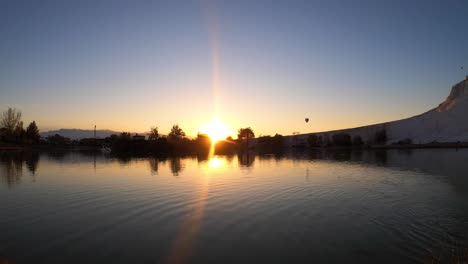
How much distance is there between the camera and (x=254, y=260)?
30.2 feet

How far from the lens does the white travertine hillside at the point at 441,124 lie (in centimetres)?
14312

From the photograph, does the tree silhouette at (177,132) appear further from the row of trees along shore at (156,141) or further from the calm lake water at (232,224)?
the calm lake water at (232,224)

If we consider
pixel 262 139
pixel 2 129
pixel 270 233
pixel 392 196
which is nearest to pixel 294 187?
pixel 392 196

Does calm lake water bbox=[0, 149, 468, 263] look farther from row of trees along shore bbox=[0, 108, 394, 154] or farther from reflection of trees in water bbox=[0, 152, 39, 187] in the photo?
row of trees along shore bbox=[0, 108, 394, 154]

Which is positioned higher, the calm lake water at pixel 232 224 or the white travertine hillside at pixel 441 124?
the white travertine hillside at pixel 441 124

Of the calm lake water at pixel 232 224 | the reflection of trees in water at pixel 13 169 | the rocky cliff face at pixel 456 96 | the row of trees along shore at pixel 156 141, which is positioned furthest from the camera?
the rocky cliff face at pixel 456 96

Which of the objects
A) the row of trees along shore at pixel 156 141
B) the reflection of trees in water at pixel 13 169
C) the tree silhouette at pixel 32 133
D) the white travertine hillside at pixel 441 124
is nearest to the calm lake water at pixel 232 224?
the reflection of trees in water at pixel 13 169

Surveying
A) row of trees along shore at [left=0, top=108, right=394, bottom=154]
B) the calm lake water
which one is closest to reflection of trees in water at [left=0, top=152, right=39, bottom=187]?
the calm lake water

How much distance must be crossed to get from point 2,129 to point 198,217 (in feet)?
457

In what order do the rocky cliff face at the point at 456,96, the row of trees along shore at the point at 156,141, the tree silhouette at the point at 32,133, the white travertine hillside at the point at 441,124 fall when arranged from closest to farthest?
the row of trees along shore at the point at 156,141
the tree silhouette at the point at 32,133
the white travertine hillside at the point at 441,124
the rocky cliff face at the point at 456,96

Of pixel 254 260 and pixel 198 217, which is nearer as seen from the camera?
pixel 254 260

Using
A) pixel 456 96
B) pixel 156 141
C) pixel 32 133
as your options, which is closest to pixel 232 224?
pixel 156 141

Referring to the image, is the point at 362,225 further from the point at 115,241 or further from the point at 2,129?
the point at 2,129

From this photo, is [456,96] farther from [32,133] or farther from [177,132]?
[32,133]
